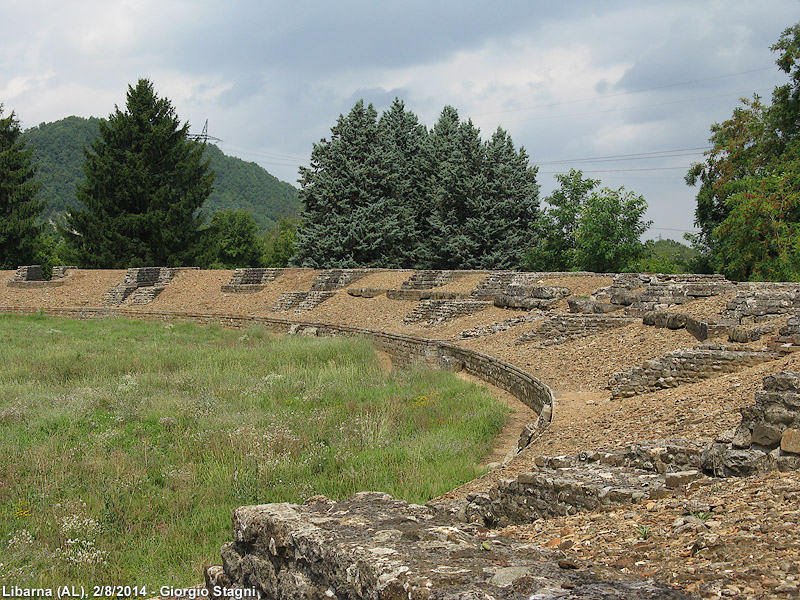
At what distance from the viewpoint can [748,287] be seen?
13930 mm

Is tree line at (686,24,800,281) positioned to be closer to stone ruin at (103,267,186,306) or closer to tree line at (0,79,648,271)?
tree line at (0,79,648,271)

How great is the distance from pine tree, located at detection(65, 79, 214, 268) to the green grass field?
24.5 meters

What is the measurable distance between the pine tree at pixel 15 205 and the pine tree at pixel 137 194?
2.35 m

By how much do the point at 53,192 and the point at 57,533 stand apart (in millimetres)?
97550

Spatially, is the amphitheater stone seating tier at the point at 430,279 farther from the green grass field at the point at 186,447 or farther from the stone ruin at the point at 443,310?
the green grass field at the point at 186,447

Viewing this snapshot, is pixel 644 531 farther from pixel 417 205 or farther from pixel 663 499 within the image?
pixel 417 205

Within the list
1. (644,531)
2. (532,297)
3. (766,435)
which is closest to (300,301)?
(532,297)

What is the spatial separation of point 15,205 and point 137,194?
23.8 ft

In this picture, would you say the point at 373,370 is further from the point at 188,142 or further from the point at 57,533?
the point at 188,142

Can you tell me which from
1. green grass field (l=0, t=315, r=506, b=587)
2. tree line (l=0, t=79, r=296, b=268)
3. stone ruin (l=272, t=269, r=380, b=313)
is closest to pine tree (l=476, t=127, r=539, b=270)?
stone ruin (l=272, t=269, r=380, b=313)

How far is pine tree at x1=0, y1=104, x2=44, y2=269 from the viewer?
38625 millimetres

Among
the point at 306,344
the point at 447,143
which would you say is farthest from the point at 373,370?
the point at 447,143

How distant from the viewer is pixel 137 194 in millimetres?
38312

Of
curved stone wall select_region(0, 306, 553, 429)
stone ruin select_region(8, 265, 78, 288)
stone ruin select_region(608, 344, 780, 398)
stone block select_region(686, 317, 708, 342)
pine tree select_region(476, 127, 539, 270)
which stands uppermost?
pine tree select_region(476, 127, 539, 270)
